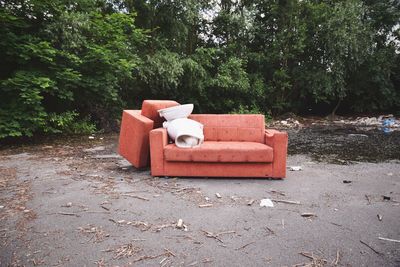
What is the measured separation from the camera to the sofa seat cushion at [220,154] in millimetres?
3955

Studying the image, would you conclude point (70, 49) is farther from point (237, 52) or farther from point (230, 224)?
point (237, 52)

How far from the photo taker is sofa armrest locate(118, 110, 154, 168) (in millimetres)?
4242

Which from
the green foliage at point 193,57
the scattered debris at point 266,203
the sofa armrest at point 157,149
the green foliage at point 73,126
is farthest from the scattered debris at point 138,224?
the green foliage at point 73,126

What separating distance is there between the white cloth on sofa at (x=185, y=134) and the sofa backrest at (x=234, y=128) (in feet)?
1.87

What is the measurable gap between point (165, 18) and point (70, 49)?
4.43 m

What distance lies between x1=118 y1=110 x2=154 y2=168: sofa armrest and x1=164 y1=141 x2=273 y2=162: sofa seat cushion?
0.45 metres

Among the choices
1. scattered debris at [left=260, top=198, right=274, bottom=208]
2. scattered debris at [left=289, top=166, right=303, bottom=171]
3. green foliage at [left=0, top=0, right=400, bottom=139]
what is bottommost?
scattered debris at [left=289, top=166, right=303, bottom=171]

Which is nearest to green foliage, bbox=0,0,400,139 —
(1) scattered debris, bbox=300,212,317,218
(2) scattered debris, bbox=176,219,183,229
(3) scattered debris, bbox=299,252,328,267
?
(2) scattered debris, bbox=176,219,183,229

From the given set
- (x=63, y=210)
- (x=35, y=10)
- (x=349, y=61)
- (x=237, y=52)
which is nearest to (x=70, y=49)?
(x=35, y=10)

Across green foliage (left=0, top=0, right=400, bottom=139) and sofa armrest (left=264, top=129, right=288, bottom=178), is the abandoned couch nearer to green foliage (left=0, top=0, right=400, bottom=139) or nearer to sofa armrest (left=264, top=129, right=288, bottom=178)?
sofa armrest (left=264, top=129, right=288, bottom=178)

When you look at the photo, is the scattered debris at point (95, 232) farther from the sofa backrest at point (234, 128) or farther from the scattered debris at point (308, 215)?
the sofa backrest at point (234, 128)

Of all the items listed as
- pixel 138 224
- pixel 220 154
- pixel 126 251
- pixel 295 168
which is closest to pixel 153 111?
pixel 220 154

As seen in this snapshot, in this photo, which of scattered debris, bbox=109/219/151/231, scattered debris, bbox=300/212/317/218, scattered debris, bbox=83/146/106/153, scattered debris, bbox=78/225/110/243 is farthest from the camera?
scattered debris, bbox=83/146/106/153

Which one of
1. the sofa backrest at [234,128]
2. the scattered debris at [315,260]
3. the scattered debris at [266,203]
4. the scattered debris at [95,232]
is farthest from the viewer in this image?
the sofa backrest at [234,128]
